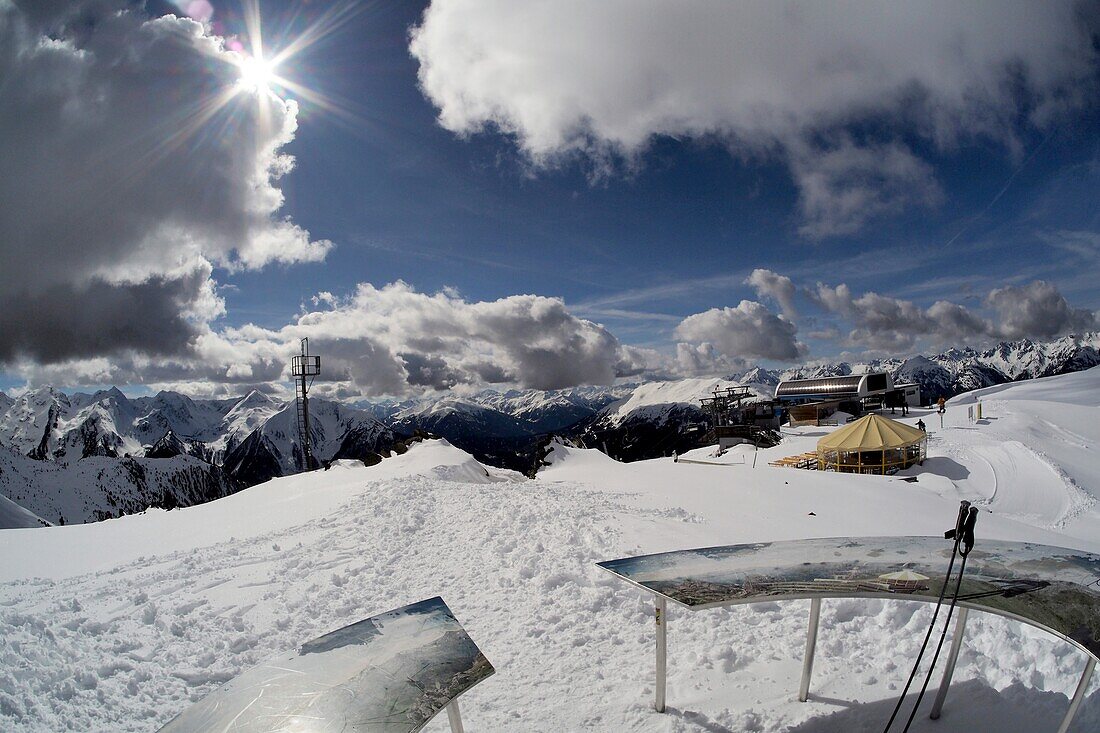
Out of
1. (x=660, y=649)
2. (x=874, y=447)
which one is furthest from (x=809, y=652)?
(x=874, y=447)

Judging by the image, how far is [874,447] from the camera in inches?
1061

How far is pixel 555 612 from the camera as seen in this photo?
7770 millimetres

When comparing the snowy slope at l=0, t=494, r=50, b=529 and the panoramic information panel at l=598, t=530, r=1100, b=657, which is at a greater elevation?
the panoramic information panel at l=598, t=530, r=1100, b=657

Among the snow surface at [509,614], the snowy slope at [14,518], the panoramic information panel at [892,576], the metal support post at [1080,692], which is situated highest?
the panoramic information panel at [892,576]

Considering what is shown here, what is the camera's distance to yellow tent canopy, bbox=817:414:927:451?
88.1 feet

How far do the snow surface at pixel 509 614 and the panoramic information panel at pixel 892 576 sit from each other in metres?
1.09

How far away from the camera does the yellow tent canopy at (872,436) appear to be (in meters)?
26.9

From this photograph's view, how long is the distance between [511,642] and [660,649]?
2.64 metres

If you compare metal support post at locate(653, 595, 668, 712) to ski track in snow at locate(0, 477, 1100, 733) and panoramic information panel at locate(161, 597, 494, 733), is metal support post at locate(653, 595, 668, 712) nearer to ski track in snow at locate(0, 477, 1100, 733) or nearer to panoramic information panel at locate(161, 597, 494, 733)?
ski track in snow at locate(0, 477, 1100, 733)

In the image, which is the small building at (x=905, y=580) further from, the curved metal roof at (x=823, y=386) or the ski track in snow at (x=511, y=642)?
the curved metal roof at (x=823, y=386)

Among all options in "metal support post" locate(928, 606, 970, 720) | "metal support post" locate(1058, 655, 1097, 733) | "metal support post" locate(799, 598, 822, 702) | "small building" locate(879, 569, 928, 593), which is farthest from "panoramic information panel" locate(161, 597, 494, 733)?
"metal support post" locate(1058, 655, 1097, 733)

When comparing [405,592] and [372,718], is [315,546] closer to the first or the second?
[405,592]

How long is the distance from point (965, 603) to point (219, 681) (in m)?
8.40

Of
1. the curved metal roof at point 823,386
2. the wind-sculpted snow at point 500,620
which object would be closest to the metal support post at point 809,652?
the wind-sculpted snow at point 500,620
